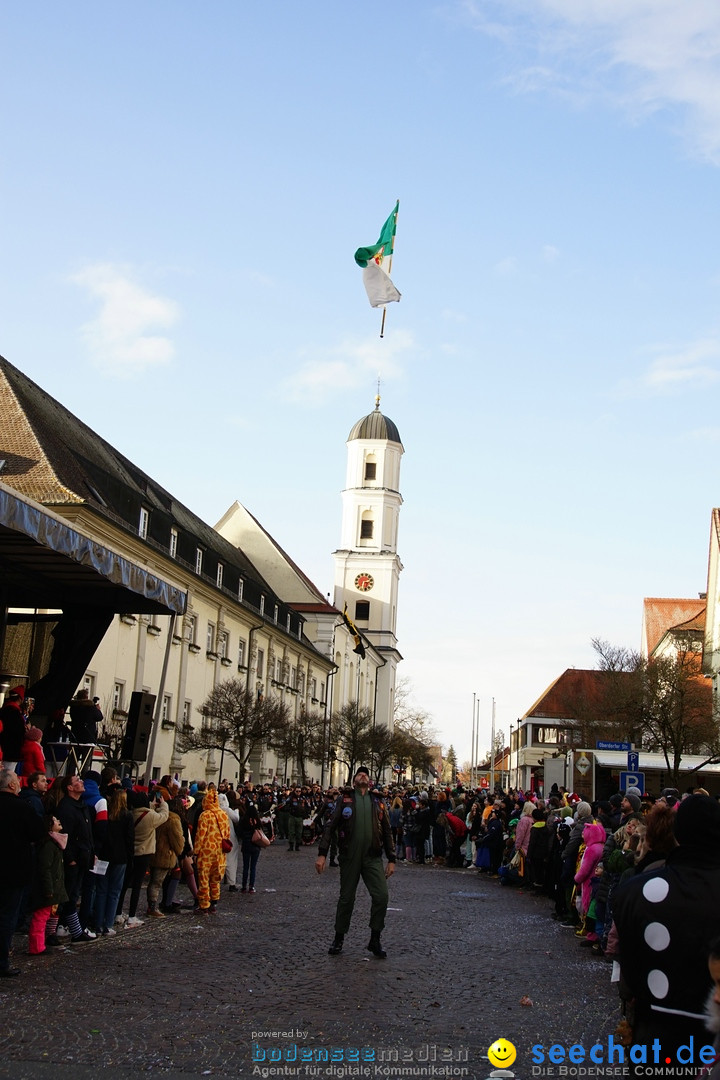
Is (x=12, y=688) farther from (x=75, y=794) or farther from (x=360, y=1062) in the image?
(x=360, y=1062)

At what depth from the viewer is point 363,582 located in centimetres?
10200

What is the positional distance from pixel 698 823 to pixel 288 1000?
17.8 ft

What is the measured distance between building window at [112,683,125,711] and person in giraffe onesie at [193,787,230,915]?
20858 millimetres

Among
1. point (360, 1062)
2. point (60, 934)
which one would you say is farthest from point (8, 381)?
point (360, 1062)

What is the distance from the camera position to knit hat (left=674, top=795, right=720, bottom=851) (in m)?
4.76

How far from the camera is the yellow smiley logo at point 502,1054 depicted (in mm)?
7414

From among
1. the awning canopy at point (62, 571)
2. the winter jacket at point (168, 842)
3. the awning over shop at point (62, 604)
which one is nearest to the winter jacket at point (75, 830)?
the winter jacket at point (168, 842)

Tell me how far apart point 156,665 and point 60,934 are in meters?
28.1

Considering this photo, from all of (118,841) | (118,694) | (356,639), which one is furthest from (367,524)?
(118,841)

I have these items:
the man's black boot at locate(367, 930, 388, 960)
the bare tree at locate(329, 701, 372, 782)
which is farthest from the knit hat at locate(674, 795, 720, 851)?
the bare tree at locate(329, 701, 372, 782)

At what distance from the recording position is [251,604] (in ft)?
180

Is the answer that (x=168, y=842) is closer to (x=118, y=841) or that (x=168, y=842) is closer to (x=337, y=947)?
(x=118, y=841)

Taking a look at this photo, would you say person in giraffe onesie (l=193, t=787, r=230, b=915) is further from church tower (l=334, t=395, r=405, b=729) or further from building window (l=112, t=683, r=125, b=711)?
church tower (l=334, t=395, r=405, b=729)

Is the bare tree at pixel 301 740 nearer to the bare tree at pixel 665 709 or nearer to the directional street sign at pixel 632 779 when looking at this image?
the bare tree at pixel 665 709
